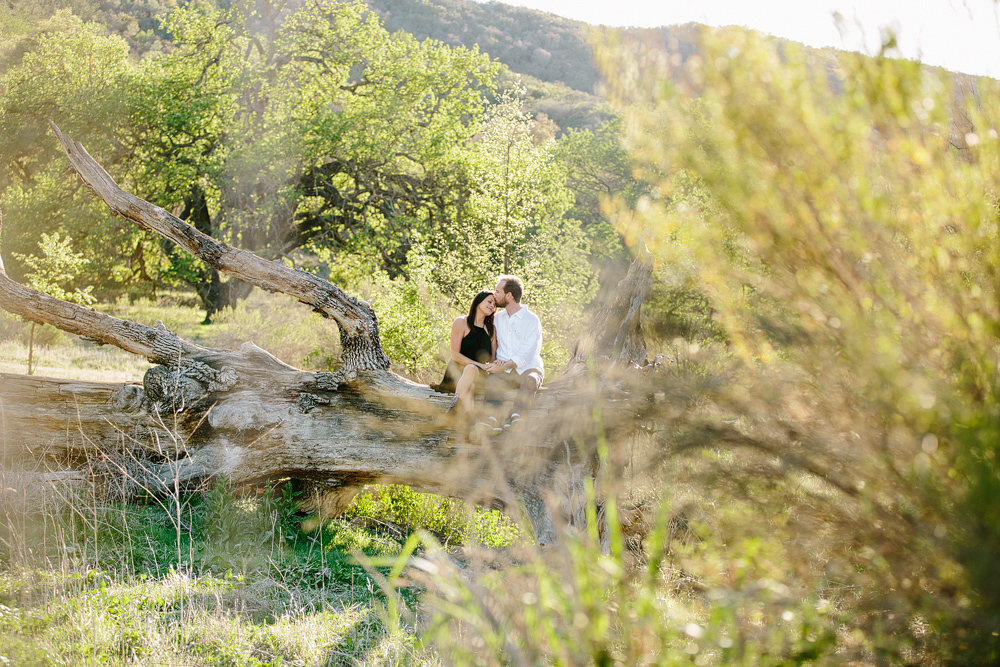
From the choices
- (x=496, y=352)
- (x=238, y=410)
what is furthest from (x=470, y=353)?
(x=238, y=410)

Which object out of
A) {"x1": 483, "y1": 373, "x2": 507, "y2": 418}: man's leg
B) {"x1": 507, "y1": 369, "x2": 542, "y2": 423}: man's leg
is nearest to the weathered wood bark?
{"x1": 507, "y1": 369, "x2": 542, "y2": 423}: man's leg

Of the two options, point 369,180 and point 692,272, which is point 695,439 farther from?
point 369,180

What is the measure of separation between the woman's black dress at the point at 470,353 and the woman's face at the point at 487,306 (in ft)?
0.64

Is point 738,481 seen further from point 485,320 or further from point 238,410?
point 238,410

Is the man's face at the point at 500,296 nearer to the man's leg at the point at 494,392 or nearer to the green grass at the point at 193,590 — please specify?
the man's leg at the point at 494,392

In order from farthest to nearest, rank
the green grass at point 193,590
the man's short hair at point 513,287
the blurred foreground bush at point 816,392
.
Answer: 1. the man's short hair at point 513,287
2. the green grass at point 193,590
3. the blurred foreground bush at point 816,392

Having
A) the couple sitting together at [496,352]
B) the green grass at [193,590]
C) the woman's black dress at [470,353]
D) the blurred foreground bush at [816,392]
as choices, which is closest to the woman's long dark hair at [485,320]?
the couple sitting together at [496,352]

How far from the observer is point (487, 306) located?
6336 mm

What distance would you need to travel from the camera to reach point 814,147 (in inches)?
71.8

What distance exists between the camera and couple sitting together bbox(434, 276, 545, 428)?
583cm

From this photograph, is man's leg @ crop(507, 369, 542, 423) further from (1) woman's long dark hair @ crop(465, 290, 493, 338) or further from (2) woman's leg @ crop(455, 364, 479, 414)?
(1) woman's long dark hair @ crop(465, 290, 493, 338)

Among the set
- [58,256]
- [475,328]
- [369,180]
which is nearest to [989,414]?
[475,328]

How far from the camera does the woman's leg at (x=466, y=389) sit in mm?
5781

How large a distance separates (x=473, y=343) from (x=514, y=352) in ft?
1.36
